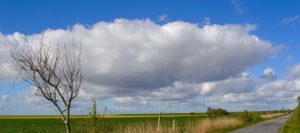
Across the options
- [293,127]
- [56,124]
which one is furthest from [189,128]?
[56,124]

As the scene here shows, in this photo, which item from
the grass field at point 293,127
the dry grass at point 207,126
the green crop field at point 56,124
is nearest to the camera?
the green crop field at point 56,124

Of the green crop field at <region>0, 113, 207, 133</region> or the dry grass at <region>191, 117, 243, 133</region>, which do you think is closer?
the green crop field at <region>0, 113, 207, 133</region>

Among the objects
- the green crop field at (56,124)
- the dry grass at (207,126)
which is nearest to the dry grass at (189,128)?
the dry grass at (207,126)

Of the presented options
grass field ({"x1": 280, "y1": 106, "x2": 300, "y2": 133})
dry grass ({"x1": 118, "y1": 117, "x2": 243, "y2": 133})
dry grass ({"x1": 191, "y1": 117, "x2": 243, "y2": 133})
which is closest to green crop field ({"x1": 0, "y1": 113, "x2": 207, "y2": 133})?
dry grass ({"x1": 118, "y1": 117, "x2": 243, "y2": 133})

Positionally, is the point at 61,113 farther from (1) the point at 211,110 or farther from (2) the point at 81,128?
(1) the point at 211,110

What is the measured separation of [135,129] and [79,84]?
1284 cm

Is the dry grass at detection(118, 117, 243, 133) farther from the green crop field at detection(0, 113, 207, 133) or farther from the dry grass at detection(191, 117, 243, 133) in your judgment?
the green crop field at detection(0, 113, 207, 133)

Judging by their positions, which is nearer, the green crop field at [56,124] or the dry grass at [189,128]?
the green crop field at [56,124]

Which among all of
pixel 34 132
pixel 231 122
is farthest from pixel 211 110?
pixel 34 132

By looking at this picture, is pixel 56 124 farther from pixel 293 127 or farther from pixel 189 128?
pixel 293 127

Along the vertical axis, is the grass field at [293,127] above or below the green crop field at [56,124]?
below

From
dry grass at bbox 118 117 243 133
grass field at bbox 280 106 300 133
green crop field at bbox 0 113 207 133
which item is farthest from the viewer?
grass field at bbox 280 106 300 133

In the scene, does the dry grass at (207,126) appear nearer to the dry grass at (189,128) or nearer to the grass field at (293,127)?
the dry grass at (189,128)

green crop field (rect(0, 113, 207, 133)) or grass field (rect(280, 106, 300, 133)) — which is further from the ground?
green crop field (rect(0, 113, 207, 133))
